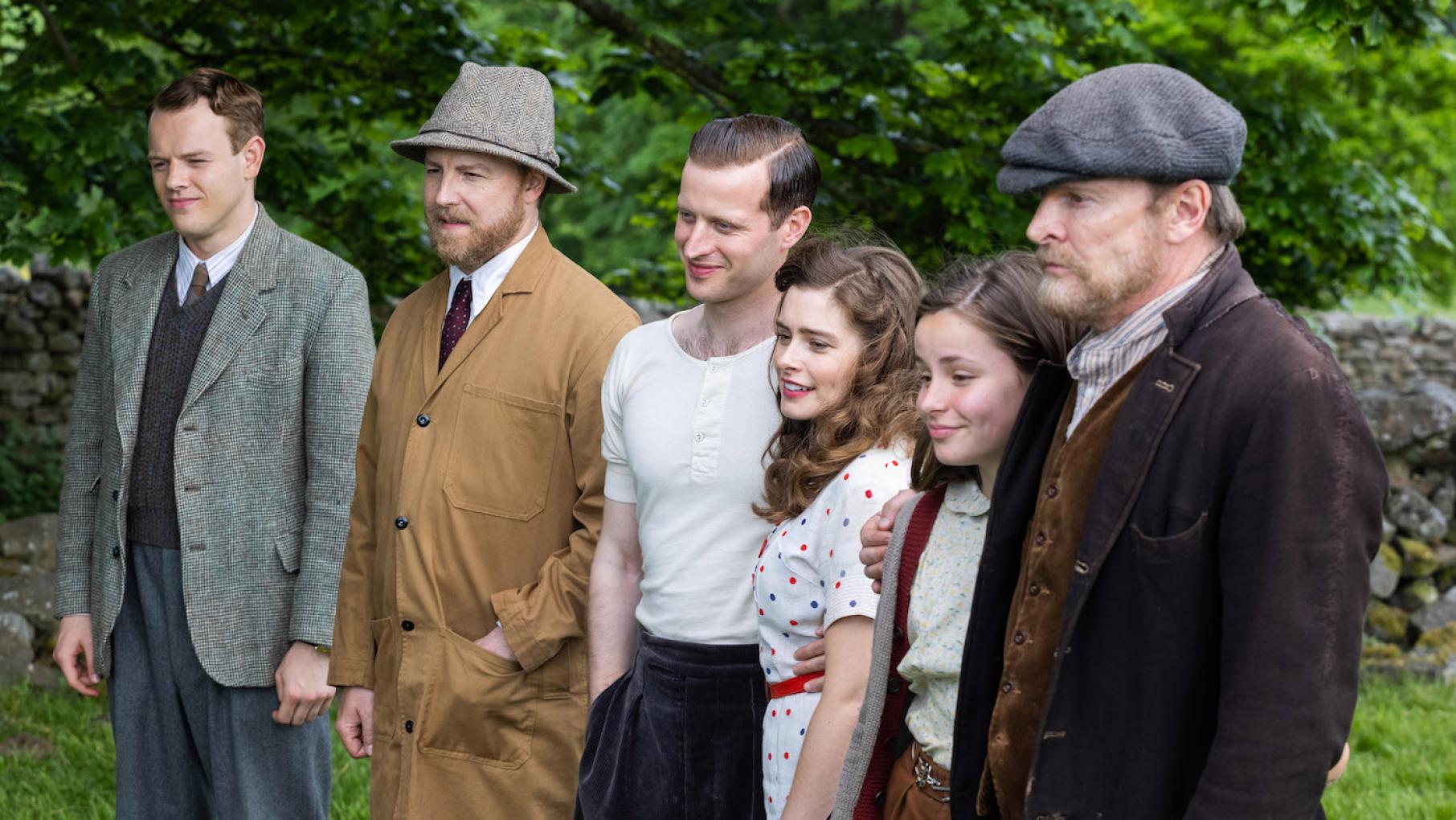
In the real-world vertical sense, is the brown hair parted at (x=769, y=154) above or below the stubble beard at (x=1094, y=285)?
above

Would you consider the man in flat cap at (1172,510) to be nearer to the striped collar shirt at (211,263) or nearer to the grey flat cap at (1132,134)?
the grey flat cap at (1132,134)

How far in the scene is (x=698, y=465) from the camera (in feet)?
8.73

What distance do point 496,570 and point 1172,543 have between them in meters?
1.64

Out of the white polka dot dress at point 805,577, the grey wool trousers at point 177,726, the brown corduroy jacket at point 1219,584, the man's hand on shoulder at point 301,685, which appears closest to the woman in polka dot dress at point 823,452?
the white polka dot dress at point 805,577

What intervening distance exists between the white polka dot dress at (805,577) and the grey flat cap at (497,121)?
42.7 inches

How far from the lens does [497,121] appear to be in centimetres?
312

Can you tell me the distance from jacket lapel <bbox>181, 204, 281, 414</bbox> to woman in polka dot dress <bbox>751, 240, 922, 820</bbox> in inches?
57.0

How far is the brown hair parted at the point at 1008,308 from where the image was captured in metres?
2.12

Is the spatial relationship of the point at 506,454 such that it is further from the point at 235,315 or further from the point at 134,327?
the point at 134,327

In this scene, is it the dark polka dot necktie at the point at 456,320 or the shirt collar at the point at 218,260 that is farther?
the shirt collar at the point at 218,260

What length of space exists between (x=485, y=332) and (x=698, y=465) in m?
0.66

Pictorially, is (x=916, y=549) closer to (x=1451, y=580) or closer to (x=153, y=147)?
(x=153, y=147)

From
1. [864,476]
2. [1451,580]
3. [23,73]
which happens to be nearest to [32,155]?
[23,73]

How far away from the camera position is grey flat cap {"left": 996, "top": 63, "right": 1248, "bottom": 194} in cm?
167
